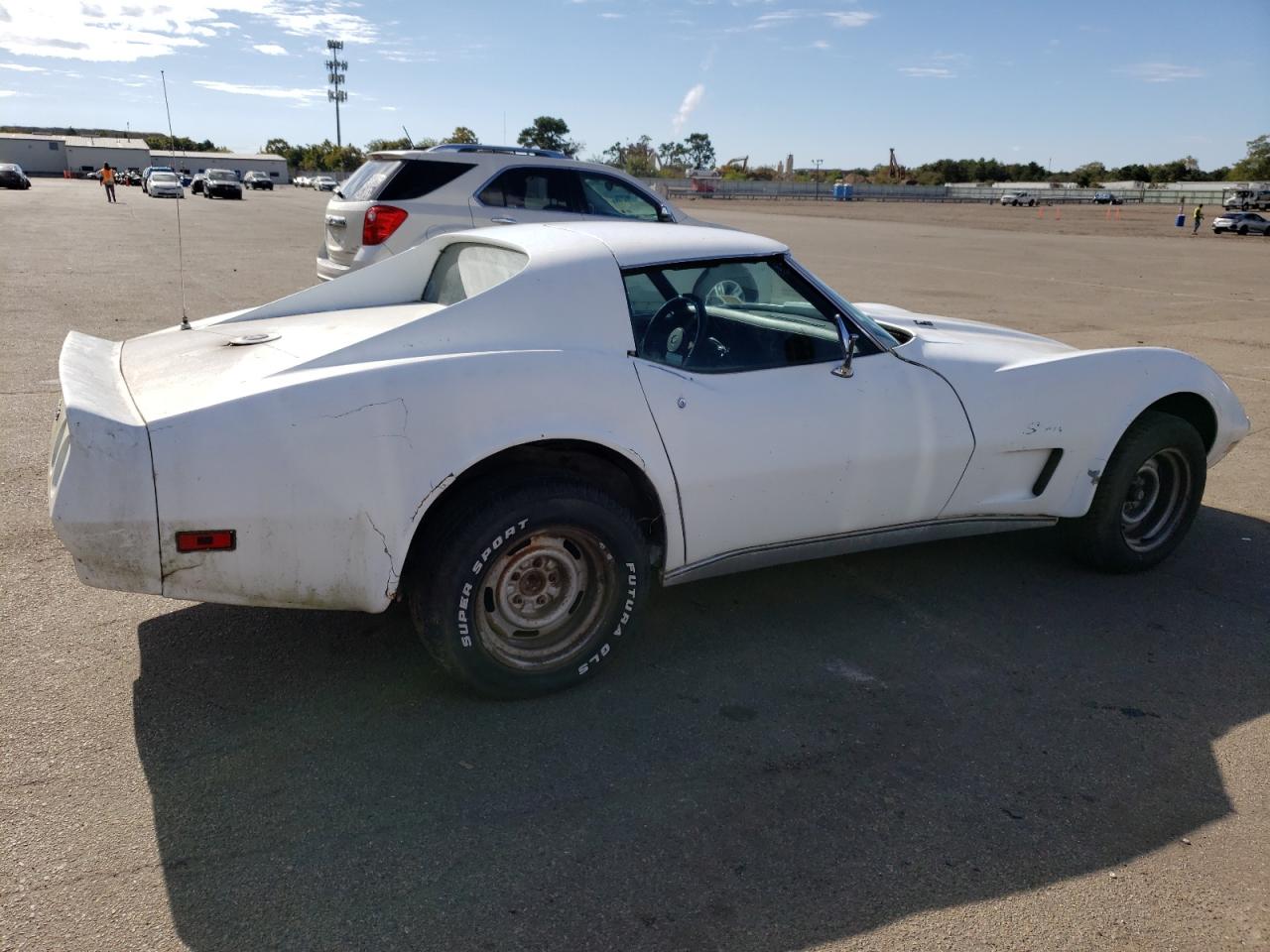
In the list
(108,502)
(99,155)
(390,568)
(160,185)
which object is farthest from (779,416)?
(99,155)

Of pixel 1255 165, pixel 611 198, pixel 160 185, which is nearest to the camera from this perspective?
pixel 611 198

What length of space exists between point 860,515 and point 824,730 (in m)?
Answer: 0.92

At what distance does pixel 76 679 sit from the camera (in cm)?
325

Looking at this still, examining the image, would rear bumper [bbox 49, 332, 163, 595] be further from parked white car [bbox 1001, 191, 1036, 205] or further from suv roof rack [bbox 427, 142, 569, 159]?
parked white car [bbox 1001, 191, 1036, 205]

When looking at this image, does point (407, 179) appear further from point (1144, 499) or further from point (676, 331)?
point (1144, 499)

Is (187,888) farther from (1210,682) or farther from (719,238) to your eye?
(1210,682)

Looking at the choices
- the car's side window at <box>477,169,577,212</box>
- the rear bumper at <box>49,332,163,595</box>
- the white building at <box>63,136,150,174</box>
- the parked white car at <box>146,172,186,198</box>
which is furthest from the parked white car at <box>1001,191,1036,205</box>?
the white building at <box>63,136,150,174</box>

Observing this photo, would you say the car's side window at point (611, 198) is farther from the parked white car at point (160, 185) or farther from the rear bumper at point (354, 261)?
the parked white car at point (160, 185)

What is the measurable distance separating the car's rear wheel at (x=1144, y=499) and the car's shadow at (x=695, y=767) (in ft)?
Result: 0.91

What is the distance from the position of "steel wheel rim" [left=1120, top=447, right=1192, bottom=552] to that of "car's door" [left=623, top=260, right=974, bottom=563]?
3.77 feet

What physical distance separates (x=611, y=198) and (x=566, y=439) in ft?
23.8

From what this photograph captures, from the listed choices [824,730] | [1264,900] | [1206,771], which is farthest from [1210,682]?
[824,730]

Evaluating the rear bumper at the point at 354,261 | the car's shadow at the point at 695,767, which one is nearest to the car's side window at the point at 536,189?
the rear bumper at the point at 354,261

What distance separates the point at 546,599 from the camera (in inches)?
129
